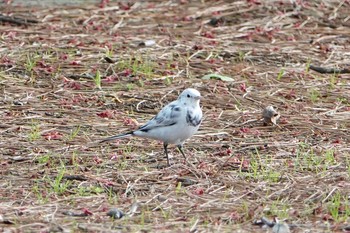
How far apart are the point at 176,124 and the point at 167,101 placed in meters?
1.62

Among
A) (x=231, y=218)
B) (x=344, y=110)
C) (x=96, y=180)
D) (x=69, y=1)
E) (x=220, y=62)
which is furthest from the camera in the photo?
(x=69, y=1)

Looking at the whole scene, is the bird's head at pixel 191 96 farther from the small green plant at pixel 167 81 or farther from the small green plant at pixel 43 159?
the small green plant at pixel 167 81

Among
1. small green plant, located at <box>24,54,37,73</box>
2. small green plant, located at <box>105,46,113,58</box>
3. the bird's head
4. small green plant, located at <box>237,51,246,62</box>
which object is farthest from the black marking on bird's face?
small green plant, located at <box>237,51,246,62</box>

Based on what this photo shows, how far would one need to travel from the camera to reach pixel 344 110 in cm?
812

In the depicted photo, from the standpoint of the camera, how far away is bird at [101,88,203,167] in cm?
666

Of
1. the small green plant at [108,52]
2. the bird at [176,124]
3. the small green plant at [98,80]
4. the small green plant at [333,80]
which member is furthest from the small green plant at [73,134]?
the small green plant at [333,80]

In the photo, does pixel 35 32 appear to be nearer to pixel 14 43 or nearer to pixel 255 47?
pixel 14 43

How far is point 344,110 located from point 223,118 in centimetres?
99

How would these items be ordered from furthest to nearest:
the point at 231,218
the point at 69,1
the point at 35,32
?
the point at 69,1
the point at 35,32
the point at 231,218

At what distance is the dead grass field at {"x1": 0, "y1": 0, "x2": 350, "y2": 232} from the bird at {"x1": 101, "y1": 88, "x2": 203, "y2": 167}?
173mm

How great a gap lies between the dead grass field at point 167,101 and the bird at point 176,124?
173 mm

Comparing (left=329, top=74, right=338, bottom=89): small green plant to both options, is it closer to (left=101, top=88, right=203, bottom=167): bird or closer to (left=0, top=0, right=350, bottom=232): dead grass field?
(left=0, top=0, right=350, bottom=232): dead grass field

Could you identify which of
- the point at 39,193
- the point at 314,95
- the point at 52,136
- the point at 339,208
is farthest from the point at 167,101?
the point at 339,208

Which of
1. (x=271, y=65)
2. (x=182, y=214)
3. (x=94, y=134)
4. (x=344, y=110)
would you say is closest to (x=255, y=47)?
(x=271, y=65)
